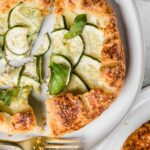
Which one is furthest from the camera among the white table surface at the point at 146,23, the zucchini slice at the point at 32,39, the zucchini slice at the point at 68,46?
the white table surface at the point at 146,23

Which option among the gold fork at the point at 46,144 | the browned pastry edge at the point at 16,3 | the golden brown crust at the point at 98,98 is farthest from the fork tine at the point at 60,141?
the browned pastry edge at the point at 16,3

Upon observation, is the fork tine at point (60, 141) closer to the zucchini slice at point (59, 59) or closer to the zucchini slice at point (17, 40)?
the zucchini slice at point (59, 59)

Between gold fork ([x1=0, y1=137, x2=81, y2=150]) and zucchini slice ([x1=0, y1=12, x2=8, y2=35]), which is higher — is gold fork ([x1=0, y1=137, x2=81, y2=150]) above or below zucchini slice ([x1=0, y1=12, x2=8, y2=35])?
below

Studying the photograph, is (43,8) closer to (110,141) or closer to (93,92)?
(93,92)

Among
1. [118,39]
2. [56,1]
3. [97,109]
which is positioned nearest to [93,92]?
[97,109]

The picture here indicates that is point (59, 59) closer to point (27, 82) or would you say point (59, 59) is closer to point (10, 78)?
point (27, 82)

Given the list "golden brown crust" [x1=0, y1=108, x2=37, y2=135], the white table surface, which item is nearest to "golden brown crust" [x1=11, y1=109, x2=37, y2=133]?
"golden brown crust" [x1=0, y1=108, x2=37, y2=135]

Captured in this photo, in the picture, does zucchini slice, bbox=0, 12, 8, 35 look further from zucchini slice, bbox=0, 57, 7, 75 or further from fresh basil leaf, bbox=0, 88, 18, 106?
fresh basil leaf, bbox=0, 88, 18, 106
